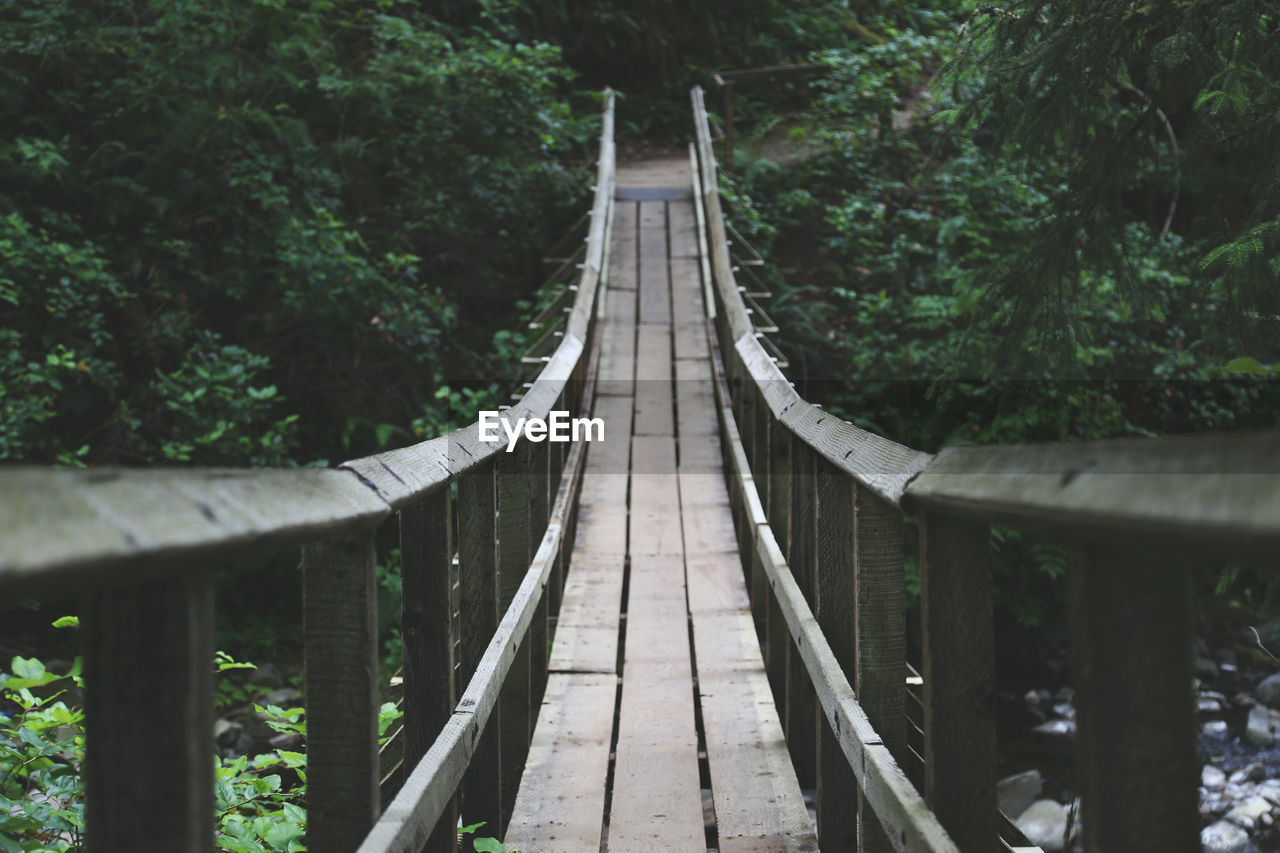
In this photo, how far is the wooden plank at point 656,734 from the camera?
288 centimetres

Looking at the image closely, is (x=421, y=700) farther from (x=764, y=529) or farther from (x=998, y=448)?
(x=764, y=529)

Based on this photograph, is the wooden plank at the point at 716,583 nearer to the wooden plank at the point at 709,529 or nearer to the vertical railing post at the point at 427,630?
the wooden plank at the point at 709,529

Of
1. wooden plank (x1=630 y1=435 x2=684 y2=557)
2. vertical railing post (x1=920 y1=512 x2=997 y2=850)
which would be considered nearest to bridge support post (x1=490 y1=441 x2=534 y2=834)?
vertical railing post (x1=920 y1=512 x2=997 y2=850)

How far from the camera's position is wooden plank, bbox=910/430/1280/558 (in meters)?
0.77

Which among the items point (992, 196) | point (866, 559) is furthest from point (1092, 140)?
point (992, 196)

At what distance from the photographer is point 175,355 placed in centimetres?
896

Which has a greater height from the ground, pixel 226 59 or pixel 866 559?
pixel 226 59

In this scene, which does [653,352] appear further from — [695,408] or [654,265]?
[654,265]

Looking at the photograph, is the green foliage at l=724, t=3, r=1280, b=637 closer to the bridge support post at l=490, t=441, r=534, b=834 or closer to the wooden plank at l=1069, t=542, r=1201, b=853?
the bridge support post at l=490, t=441, r=534, b=834

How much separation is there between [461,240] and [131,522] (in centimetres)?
1050

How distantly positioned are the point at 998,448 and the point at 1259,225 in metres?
2.91

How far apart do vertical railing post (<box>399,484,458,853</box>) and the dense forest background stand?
3.25 m

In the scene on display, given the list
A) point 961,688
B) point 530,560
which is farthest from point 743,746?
A: point 961,688

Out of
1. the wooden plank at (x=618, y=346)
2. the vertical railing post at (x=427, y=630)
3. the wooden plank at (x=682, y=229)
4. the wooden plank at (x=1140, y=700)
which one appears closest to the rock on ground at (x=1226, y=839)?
the vertical railing post at (x=427, y=630)
